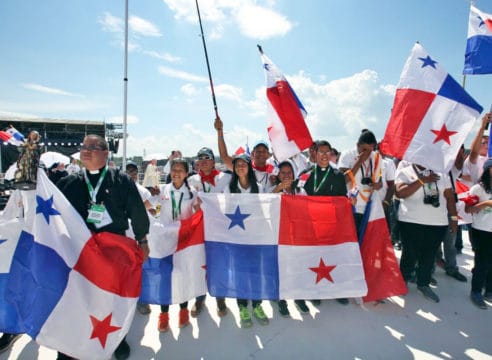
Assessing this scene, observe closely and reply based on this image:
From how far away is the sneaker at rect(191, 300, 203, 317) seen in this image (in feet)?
10.3

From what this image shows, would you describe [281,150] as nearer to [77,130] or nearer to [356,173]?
[356,173]

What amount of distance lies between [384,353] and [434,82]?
3133mm

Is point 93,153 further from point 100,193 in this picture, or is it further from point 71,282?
point 71,282

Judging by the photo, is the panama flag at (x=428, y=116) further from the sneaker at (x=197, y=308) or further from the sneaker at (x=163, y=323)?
the sneaker at (x=163, y=323)

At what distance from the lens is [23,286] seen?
224 cm

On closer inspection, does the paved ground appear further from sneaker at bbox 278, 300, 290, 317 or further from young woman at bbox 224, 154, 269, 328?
young woman at bbox 224, 154, 269, 328

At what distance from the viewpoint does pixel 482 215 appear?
3.33 meters

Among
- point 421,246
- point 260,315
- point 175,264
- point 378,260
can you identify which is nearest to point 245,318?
point 260,315

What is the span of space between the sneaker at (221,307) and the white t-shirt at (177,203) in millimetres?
1122

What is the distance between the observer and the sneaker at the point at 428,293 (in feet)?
11.4

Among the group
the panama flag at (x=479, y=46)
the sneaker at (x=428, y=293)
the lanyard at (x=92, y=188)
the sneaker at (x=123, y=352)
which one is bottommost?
the sneaker at (x=123, y=352)

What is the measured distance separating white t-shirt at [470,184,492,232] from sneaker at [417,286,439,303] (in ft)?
3.40

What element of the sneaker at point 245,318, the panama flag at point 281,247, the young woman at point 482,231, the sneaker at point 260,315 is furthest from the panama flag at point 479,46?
the sneaker at point 245,318

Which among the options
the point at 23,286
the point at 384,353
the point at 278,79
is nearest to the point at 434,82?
the point at 278,79
